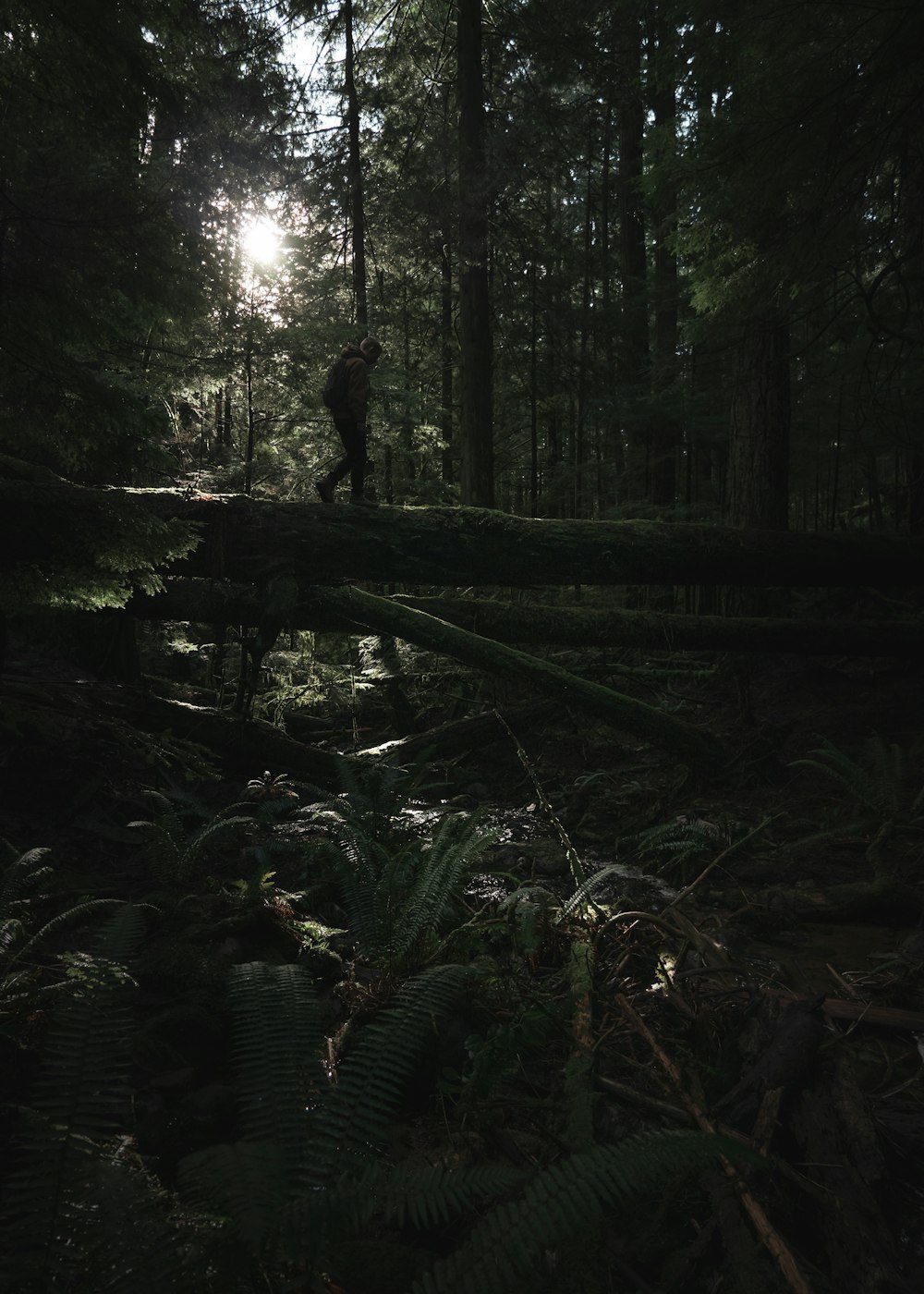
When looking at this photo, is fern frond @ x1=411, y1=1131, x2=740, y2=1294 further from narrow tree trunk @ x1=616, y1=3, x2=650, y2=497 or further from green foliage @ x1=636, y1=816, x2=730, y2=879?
narrow tree trunk @ x1=616, y1=3, x2=650, y2=497

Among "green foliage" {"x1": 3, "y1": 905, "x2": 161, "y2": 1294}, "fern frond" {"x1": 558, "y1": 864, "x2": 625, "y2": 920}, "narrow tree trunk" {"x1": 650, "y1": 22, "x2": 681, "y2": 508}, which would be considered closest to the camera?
"green foliage" {"x1": 3, "y1": 905, "x2": 161, "y2": 1294}

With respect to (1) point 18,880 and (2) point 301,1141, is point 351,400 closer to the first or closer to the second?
(1) point 18,880

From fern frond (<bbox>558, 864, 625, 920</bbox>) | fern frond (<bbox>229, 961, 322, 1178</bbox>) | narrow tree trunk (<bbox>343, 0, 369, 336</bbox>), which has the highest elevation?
narrow tree trunk (<bbox>343, 0, 369, 336</bbox>)

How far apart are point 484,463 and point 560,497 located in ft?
28.5

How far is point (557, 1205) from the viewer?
59.8 inches

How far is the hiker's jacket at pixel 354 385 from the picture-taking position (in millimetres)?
8430

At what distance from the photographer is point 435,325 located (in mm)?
15500

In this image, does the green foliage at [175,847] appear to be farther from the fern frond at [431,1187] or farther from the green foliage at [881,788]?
the green foliage at [881,788]

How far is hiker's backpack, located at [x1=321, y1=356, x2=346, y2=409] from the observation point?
841 centimetres

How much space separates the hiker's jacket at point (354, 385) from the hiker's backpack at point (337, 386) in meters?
0.03

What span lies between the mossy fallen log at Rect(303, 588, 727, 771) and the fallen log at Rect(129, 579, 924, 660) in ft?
0.89

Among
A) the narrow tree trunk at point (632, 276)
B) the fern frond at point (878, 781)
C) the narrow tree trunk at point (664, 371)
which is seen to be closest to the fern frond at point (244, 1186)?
the fern frond at point (878, 781)

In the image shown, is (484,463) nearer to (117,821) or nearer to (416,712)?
(416,712)

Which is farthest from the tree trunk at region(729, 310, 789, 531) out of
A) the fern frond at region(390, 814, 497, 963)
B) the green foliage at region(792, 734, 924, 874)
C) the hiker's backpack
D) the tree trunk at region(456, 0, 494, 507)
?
the fern frond at region(390, 814, 497, 963)
